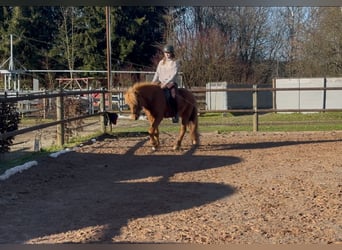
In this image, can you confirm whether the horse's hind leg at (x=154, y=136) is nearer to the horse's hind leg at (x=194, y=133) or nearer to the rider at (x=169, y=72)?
the rider at (x=169, y=72)

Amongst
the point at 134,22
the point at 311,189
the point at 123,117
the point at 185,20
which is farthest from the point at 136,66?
the point at 311,189

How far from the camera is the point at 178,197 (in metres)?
5.59

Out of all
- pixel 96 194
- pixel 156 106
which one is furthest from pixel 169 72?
pixel 96 194

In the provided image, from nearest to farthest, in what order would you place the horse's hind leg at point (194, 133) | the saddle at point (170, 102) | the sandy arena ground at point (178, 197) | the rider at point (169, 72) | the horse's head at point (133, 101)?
the sandy arena ground at point (178, 197), the horse's head at point (133, 101), the rider at point (169, 72), the saddle at point (170, 102), the horse's hind leg at point (194, 133)

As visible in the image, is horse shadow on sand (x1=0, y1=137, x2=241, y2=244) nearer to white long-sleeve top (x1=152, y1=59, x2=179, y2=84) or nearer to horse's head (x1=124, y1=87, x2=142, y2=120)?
A: horse's head (x1=124, y1=87, x2=142, y2=120)

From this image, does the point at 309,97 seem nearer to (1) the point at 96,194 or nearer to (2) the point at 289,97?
(2) the point at 289,97

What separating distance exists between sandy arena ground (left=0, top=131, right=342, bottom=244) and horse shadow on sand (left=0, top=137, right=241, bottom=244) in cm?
1

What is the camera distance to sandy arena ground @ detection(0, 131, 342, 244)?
4.11 meters

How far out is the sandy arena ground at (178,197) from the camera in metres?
4.11

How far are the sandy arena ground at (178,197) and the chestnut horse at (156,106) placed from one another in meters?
0.56

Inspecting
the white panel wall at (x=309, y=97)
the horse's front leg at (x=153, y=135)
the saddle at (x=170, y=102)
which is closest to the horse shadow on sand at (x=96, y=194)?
the horse's front leg at (x=153, y=135)

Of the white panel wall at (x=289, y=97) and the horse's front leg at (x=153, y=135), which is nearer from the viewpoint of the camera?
the horse's front leg at (x=153, y=135)

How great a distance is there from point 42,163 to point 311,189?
4.22 metres

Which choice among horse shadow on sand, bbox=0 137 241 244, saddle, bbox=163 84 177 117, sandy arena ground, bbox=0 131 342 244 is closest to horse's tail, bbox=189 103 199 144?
saddle, bbox=163 84 177 117
